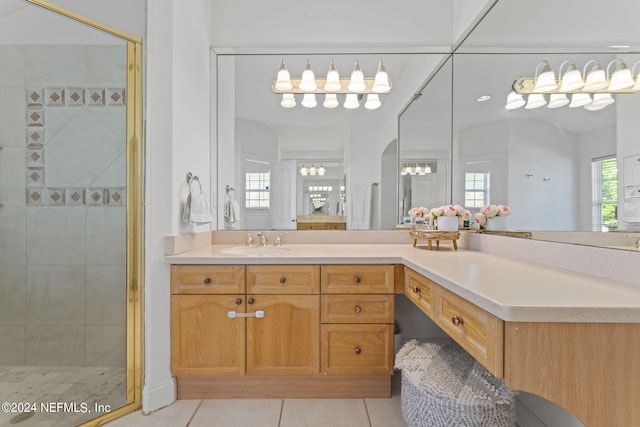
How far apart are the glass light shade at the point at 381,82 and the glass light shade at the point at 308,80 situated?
1.48 ft

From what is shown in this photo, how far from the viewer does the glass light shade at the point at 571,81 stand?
119 cm

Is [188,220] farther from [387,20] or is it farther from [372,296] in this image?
[387,20]

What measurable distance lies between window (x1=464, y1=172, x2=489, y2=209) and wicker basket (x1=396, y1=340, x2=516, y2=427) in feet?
2.99

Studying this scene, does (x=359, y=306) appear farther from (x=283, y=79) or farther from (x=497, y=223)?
(x=283, y=79)

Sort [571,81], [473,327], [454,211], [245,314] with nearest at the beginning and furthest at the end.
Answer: [473,327], [571,81], [245,314], [454,211]

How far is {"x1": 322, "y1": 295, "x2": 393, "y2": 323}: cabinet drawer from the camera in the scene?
5.62 feet

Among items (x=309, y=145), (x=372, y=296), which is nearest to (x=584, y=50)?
(x=372, y=296)

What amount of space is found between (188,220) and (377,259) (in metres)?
1.11

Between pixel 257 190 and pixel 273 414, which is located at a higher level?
pixel 257 190

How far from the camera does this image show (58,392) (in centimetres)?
173

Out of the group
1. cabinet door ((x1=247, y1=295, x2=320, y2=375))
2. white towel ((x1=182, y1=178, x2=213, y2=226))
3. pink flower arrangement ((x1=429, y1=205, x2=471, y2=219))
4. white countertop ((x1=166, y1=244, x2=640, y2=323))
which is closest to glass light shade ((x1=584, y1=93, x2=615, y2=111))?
Answer: white countertop ((x1=166, y1=244, x2=640, y2=323))

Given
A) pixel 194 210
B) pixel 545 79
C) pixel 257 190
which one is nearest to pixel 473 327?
pixel 545 79

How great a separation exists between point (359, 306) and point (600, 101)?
1349 mm

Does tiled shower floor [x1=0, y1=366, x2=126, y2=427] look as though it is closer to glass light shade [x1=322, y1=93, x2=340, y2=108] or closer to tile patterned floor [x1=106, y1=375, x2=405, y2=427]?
tile patterned floor [x1=106, y1=375, x2=405, y2=427]
